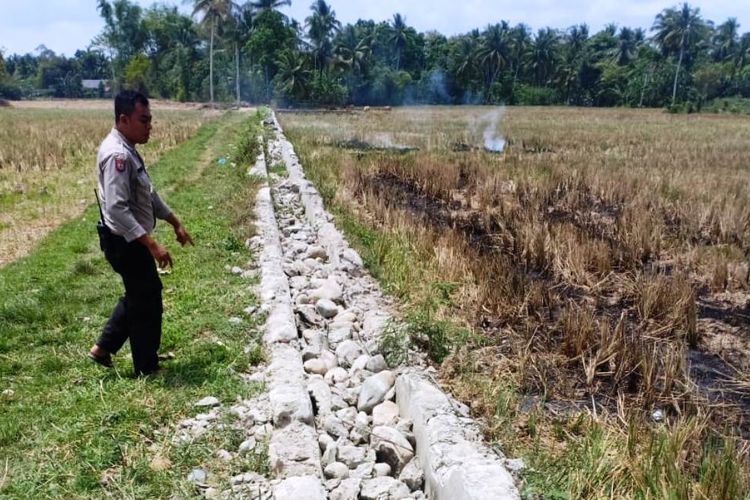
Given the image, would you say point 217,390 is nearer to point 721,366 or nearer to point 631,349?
point 631,349

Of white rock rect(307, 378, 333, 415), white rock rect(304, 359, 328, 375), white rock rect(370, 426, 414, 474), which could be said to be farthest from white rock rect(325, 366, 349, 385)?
white rock rect(370, 426, 414, 474)

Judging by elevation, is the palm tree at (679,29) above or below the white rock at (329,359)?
above

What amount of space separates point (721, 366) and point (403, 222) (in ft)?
13.9

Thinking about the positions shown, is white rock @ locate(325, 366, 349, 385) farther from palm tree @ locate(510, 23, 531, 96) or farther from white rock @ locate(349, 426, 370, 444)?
palm tree @ locate(510, 23, 531, 96)

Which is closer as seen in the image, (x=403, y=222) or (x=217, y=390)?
(x=217, y=390)

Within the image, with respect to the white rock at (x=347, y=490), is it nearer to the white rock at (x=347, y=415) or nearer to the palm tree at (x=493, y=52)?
the white rock at (x=347, y=415)

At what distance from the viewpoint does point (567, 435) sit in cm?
298

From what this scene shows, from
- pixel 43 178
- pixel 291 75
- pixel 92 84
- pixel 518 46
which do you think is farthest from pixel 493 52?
pixel 92 84

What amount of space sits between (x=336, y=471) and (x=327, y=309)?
2.12m

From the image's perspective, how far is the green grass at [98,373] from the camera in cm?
254

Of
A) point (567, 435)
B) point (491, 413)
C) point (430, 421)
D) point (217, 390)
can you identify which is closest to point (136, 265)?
point (217, 390)

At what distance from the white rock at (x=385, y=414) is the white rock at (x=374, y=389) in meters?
0.05

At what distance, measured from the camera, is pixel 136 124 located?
314cm

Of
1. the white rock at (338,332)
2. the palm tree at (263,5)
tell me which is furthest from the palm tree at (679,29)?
the white rock at (338,332)
